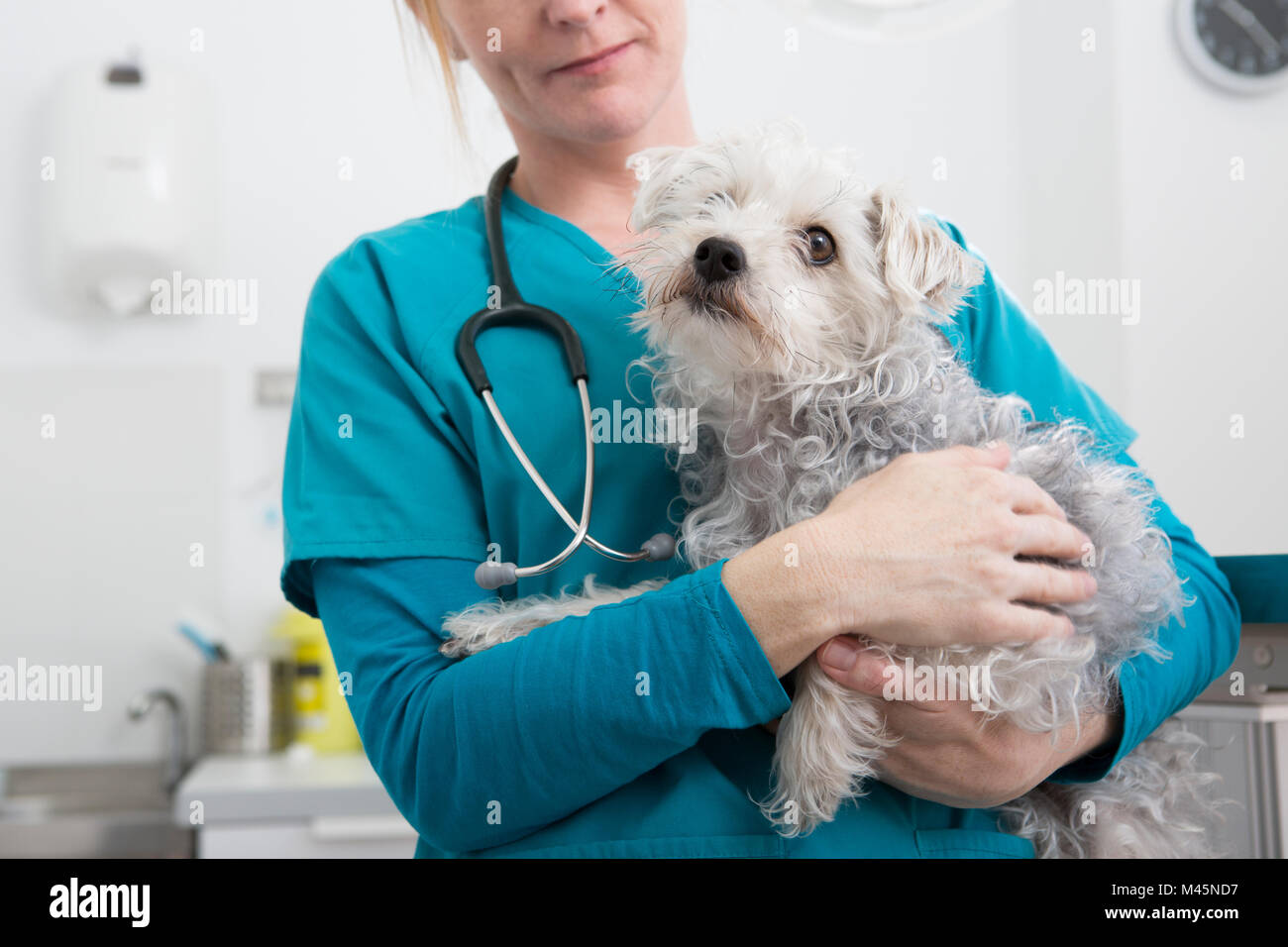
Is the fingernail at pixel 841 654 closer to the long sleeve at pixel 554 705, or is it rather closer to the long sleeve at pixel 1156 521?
the long sleeve at pixel 554 705

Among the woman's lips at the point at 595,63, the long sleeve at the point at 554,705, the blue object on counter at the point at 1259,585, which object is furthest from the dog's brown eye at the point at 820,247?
the blue object on counter at the point at 1259,585

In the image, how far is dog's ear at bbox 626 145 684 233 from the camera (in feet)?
4.00

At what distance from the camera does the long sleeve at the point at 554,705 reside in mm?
880

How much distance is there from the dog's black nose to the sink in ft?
7.78

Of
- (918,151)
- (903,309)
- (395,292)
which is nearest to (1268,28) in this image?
(918,151)

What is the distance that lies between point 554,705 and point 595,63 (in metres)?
0.79

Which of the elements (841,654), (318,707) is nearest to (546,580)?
(841,654)

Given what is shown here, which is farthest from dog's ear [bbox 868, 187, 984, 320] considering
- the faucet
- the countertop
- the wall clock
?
the faucet

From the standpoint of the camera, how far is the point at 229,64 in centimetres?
312

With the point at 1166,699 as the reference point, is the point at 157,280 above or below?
above

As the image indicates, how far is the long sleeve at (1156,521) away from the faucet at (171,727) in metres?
2.64

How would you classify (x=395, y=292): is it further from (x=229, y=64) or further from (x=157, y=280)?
(x=229, y=64)

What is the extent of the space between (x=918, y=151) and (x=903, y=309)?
8.42 feet

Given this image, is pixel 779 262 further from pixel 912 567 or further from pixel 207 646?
pixel 207 646
